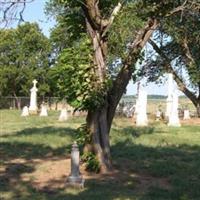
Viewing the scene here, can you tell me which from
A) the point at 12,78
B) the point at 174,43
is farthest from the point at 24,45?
the point at 174,43

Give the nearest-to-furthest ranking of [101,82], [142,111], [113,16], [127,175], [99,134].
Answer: [127,175] → [101,82] → [99,134] → [113,16] → [142,111]

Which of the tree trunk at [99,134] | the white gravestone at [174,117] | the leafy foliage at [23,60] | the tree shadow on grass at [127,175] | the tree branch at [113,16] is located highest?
the leafy foliage at [23,60]

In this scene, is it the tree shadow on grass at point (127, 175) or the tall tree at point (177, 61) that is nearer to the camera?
the tree shadow on grass at point (127, 175)

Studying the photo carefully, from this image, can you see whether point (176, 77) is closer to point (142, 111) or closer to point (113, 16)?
point (142, 111)

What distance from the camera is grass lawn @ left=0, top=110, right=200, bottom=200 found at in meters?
10.3

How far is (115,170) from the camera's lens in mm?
13047

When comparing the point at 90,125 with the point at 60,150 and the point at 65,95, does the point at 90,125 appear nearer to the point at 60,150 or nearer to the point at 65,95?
the point at 65,95

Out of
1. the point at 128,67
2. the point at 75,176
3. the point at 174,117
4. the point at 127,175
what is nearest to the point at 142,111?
the point at 174,117

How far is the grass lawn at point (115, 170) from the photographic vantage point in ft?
33.8

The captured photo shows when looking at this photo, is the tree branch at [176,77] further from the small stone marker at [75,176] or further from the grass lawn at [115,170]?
the small stone marker at [75,176]

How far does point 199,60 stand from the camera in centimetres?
3256

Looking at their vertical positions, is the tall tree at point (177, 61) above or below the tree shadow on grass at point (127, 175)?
above

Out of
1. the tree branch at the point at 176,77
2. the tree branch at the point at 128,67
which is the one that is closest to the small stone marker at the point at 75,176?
the tree branch at the point at 128,67

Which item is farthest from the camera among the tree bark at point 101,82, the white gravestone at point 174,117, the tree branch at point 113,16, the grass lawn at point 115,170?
the white gravestone at point 174,117
